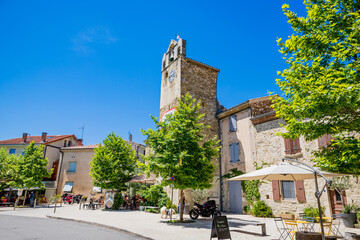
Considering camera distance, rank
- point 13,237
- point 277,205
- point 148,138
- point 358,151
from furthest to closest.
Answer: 1. point 277,205
2. point 148,138
3. point 13,237
4. point 358,151

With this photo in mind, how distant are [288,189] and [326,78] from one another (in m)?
10.3

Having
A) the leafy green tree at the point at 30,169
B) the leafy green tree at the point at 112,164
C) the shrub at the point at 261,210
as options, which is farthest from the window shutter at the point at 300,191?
the leafy green tree at the point at 30,169

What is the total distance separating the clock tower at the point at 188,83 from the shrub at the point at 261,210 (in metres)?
4.33

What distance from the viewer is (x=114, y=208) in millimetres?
20531

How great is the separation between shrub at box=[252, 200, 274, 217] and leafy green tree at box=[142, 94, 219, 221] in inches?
193

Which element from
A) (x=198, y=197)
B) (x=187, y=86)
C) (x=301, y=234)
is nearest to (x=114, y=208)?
(x=198, y=197)

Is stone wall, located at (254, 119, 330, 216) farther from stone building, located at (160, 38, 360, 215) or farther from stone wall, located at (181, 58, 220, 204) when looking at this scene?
stone wall, located at (181, 58, 220, 204)

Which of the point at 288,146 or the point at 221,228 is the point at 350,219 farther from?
the point at 221,228

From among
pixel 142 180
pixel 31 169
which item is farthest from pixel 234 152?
pixel 31 169

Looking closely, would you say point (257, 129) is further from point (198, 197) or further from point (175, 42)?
point (175, 42)

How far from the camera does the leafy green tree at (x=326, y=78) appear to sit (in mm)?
5934

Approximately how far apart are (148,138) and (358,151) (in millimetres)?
9353

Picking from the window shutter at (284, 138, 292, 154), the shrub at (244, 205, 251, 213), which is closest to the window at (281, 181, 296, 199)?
the window shutter at (284, 138, 292, 154)

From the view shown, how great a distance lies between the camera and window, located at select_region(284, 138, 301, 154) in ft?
46.4
